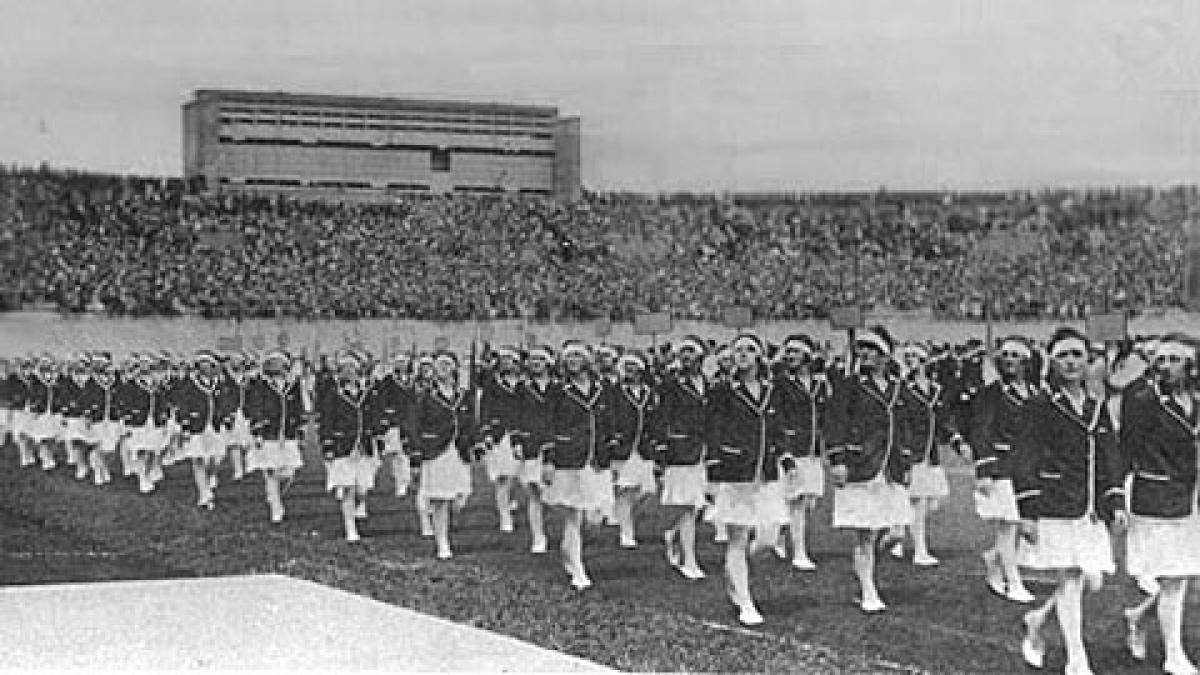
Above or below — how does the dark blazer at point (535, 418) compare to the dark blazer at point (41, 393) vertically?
above

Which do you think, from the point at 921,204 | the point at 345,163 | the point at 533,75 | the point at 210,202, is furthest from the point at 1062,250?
the point at 210,202

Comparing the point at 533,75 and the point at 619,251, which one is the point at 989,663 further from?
the point at 619,251

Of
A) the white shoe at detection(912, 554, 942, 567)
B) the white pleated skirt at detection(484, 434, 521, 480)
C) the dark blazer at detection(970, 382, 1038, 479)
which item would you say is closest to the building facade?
the white pleated skirt at detection(484, 434, 521, 480)

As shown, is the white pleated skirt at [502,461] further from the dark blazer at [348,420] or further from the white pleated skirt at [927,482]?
the white pleated skirt at [927,482]

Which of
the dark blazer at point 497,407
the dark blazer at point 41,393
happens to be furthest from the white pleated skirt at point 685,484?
the dark blazer at point 41,393

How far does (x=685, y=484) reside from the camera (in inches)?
416

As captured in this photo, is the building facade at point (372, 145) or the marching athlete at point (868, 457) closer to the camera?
the marching athlete at point (868, 457)

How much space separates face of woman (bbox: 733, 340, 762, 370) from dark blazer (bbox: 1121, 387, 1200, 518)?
233 centimetres

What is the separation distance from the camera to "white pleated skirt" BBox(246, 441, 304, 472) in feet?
48.0

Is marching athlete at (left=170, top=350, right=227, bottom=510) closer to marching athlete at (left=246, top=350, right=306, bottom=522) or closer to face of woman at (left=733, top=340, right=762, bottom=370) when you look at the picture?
marching athlete at (left=246, top=350, right=306, bottom=522)

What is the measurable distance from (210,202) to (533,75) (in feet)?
11.7

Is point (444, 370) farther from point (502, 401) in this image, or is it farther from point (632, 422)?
point (632, 422)

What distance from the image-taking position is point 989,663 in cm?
808

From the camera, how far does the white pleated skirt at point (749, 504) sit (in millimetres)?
9273
